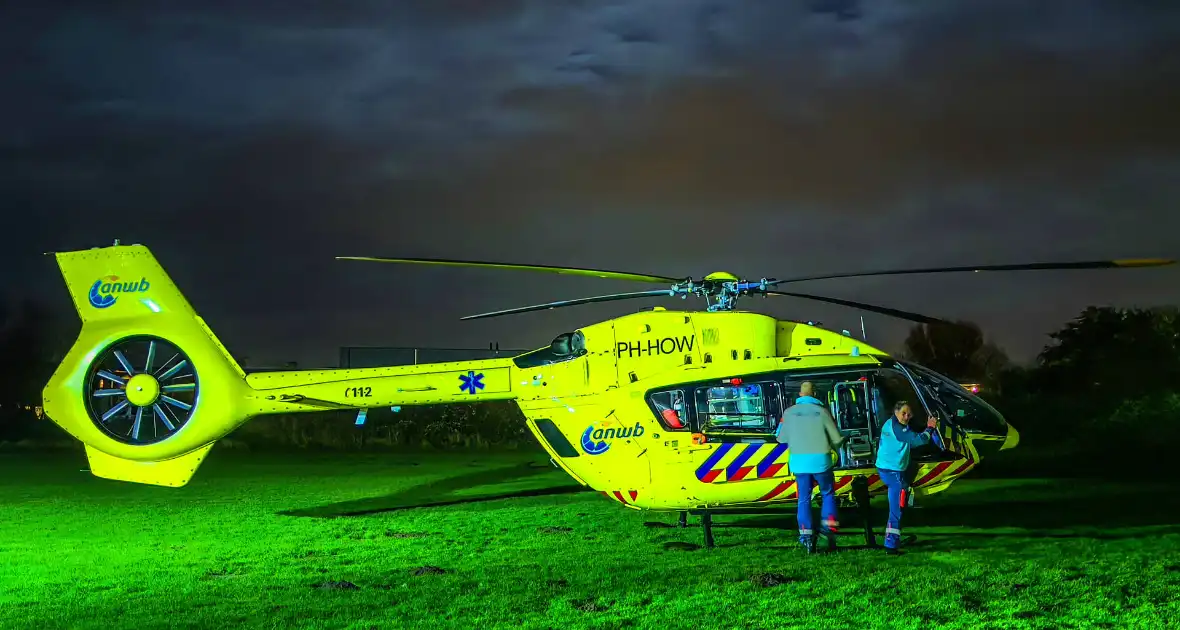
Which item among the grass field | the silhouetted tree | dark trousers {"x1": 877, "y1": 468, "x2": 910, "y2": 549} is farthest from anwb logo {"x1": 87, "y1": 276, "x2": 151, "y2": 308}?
the silhouetted tree

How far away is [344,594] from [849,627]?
4654mm

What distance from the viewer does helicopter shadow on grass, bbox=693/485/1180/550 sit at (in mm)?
11617

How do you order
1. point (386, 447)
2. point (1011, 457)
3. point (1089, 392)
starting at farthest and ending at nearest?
point (1089, 392)
point (386, 447)
point (1011, 457)

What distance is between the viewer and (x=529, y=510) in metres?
15.2

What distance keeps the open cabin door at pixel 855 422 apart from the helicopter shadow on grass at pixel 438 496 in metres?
7.67

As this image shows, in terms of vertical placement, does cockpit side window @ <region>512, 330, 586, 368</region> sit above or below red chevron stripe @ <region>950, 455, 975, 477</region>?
above

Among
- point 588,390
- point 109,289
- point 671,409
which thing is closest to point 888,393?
point 671,409

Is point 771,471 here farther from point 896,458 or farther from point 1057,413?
point 1057,413

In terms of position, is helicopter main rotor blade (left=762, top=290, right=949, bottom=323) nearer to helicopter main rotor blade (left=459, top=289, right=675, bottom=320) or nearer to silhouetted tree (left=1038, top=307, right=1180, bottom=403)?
helicopter main rotor blade (left=459, top=289, right=675, bottom=320)

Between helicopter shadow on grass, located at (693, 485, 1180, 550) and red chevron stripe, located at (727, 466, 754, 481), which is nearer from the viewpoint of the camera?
red chevron stripe, located at (727, 466, 754, 481)

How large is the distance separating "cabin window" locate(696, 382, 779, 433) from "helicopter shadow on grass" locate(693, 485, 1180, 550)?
1754 mm

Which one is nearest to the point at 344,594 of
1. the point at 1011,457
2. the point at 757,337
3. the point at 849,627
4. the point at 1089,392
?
the point at 849,627

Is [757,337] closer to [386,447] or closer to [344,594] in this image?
[344,594]

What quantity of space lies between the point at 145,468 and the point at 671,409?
7.50m
